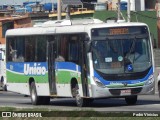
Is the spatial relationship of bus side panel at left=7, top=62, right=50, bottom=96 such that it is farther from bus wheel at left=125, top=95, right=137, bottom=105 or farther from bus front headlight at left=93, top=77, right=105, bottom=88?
bus front headlight at left=93, top=77, right=105, bottom=88

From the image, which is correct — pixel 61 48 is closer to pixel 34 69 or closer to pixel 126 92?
pixel 34 69

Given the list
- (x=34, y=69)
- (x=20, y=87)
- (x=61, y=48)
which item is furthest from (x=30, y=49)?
(x=61, y=48)

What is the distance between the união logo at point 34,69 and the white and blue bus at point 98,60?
22 centimetres

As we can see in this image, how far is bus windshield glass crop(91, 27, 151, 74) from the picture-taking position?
25500 mm

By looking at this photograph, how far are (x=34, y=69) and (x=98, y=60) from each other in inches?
178

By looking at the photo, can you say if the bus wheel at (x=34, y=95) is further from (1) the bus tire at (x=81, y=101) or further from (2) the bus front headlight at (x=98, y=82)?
(2) the bus front headlight at (x=98, y=82)

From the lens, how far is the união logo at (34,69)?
2873cm

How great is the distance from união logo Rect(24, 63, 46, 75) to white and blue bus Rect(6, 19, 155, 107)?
0.22 metres

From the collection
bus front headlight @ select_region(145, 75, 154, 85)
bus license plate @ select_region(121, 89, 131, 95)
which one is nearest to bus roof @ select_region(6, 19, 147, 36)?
bus front headlight @ select_region(145, 75, 154, 85)

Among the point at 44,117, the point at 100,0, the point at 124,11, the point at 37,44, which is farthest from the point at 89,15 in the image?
the point at 44,117

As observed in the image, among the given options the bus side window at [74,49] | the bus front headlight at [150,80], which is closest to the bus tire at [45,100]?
the bus side window at [74,49]

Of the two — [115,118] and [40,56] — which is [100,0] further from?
[115,118]

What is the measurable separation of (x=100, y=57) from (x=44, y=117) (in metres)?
6.77

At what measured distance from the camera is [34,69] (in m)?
29.4
